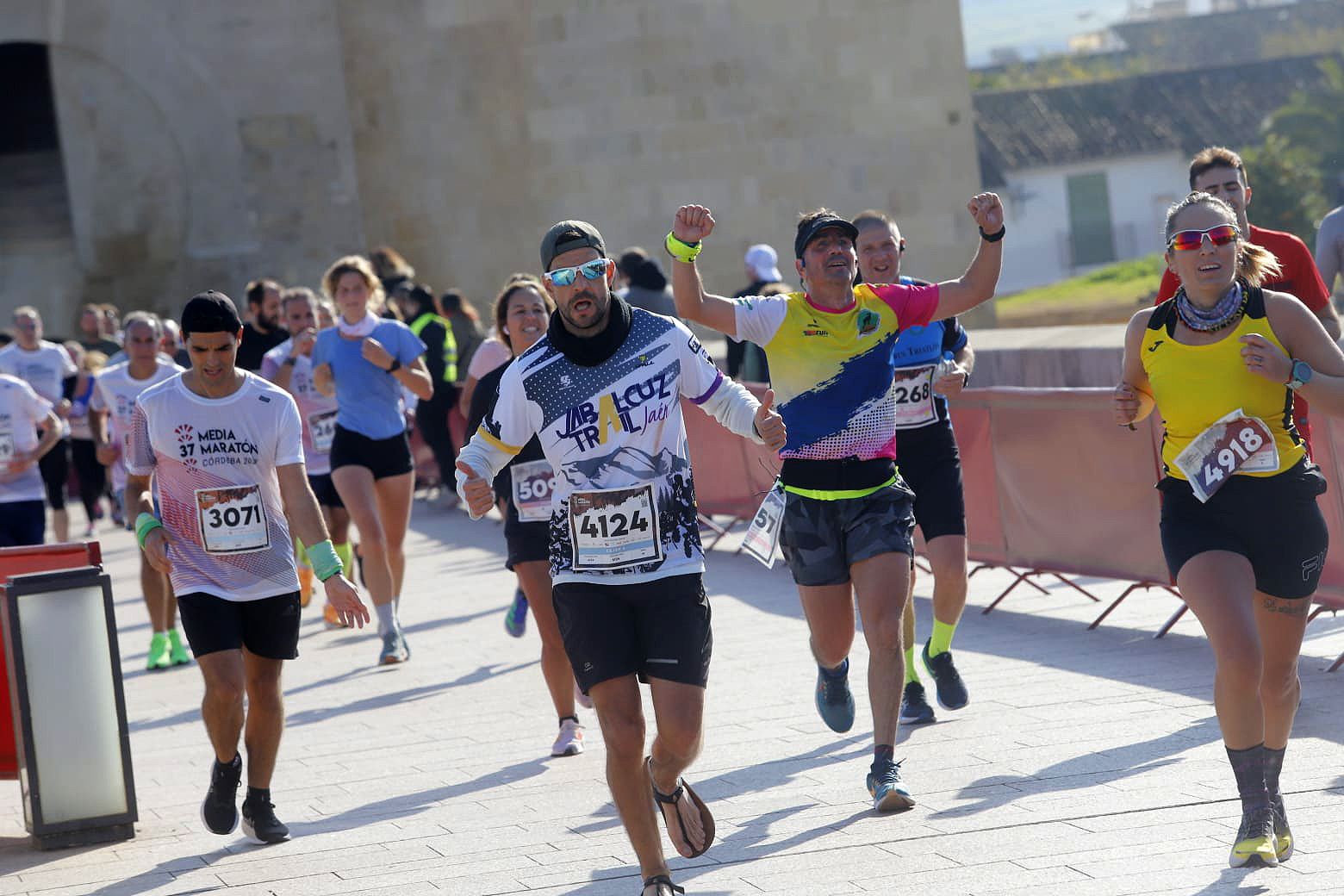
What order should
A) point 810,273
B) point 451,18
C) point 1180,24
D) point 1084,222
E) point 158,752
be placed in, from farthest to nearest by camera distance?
point 1180,24 < point 1084,222 < point 451,18 < point 158,752 < point 810,273

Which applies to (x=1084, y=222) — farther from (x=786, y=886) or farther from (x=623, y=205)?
(x=786, y=886)

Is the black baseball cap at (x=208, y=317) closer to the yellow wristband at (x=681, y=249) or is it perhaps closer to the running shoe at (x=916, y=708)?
the yellow wristband at (x=681, y=249)

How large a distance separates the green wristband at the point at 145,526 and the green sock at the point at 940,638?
3056 mm

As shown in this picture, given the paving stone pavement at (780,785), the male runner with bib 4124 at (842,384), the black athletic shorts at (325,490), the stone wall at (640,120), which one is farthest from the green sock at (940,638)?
the stone wall at (640,120)

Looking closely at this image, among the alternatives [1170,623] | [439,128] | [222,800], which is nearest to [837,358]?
[222,800]

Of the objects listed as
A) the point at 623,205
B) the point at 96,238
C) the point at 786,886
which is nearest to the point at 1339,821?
the point at 786,886

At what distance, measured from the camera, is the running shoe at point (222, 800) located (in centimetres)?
666

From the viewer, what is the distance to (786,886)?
18.2ft

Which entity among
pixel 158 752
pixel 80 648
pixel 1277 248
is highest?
pixel 1277 248

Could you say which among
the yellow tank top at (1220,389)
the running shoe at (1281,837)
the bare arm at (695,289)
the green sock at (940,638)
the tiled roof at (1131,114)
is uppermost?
the tiled roof at (1131,114)

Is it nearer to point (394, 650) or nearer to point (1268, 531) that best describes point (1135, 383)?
point (1268, 531)

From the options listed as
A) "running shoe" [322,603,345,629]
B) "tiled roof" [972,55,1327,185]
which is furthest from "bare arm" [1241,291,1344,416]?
"tiled roof" [972,55,1327,185]

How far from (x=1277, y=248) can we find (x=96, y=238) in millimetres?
23137

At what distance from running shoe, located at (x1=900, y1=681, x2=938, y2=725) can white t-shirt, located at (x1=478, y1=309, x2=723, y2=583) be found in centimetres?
248
